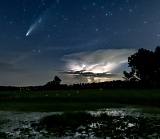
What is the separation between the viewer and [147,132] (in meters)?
20.2

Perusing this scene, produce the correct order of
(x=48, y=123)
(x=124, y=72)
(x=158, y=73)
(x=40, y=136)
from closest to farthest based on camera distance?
(x=40, y=136) < (x=48, y=123) < (x=158, y=73) < (x=124, y=72)

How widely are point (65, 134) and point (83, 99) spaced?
3666cm

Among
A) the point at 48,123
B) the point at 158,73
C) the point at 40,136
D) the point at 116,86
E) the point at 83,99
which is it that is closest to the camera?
the point at 40,136

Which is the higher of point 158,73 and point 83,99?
point 158,73

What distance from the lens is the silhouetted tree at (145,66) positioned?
116625 millimetres

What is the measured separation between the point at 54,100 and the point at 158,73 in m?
67.1

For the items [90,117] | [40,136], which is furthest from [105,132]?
[90,117]

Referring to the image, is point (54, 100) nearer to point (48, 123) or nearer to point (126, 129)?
point (48, 123)

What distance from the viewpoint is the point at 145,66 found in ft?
389

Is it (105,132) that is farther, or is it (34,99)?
(34,99)

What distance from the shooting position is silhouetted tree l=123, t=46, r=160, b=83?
117m

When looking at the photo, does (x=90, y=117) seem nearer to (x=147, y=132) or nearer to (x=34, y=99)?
(x=147, y=132)

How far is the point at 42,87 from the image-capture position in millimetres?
100250

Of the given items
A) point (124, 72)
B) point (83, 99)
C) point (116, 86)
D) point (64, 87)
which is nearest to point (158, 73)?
point (124, 72)
